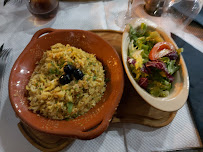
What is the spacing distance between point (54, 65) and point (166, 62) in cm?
102

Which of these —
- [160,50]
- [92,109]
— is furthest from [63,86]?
[160,50]

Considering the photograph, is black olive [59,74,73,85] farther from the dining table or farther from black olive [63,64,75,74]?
the dining table

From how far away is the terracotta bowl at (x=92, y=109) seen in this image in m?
1.12

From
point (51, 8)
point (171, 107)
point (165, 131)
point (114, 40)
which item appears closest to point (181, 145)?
point (165, 131)

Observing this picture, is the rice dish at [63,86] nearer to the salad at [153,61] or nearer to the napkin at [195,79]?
the salad at [153,61]

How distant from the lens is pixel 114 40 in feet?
5.73

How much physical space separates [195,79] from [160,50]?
486 mm

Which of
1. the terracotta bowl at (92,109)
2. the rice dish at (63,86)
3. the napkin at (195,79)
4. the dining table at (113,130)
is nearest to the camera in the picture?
the terracotta bowl at (92,109)

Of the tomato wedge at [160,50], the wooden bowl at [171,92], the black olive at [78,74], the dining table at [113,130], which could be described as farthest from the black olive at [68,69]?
the tomato wedge at [160,50]

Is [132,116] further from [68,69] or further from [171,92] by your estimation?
[68,69]

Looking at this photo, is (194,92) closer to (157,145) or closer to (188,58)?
(188,58)

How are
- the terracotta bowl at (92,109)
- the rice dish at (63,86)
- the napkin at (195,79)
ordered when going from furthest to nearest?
the napkin at (195,79)
the rice dish at (63,86)
the terracotta bowl at (92,109)

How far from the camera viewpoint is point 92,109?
132 cm

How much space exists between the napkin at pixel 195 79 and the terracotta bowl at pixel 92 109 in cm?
79
